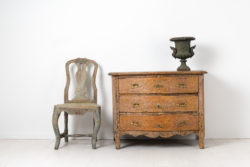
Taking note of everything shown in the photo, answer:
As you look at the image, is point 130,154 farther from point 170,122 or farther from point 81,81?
point 81,81

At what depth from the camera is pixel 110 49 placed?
4.24 metres

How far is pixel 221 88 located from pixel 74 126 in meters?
2.01

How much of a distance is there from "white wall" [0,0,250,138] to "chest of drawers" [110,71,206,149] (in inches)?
23.4

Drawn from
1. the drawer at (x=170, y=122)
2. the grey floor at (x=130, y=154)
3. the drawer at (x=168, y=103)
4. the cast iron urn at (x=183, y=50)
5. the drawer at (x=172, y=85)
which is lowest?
the grey floor at (x=130, y=154)

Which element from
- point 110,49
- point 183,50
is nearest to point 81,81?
point 110,49

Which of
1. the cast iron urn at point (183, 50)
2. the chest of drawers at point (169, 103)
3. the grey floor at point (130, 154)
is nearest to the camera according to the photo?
the grey floor at point (130, 154)

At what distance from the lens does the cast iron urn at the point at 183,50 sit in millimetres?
3820

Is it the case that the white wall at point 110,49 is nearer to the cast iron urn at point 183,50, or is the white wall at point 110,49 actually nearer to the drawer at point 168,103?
the cast iron urn at point 183,50

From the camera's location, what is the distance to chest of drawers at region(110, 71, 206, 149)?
11.8ft

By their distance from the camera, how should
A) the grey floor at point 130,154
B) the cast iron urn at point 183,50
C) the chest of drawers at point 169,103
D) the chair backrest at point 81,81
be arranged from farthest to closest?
the chair backrest at point 81,81 → the cast iron urn at point 183,50 → the chest of drawers at point 169,103 → the grey floor at point 130,154

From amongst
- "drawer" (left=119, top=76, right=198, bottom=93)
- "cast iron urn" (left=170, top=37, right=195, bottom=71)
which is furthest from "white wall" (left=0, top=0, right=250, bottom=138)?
"drawer" (left=119, top=76, right=198, bottom=93)

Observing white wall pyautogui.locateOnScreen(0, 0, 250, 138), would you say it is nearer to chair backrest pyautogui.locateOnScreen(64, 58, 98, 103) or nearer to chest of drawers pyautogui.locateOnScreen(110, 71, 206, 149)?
chair backrest pyautogui.locateOnScreen(64, 58, 98, 103)

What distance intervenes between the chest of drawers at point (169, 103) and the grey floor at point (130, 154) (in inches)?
8.6

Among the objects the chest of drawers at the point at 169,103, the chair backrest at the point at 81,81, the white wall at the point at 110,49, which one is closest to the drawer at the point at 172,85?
the chest of drawers at the point at 169,103
